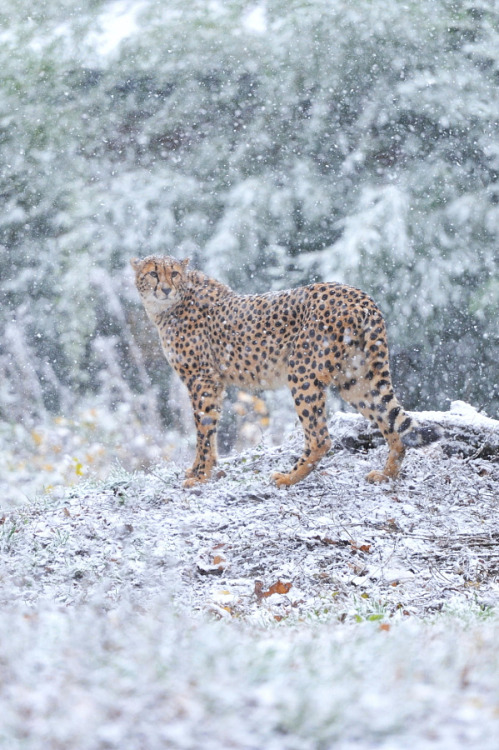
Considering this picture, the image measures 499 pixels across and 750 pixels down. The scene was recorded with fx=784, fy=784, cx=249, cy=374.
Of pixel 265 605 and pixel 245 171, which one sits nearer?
pixel 265 605

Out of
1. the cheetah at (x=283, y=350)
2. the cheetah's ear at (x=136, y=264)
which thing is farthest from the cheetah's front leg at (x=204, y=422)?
the cheetah's ear at (x=136, y=264)

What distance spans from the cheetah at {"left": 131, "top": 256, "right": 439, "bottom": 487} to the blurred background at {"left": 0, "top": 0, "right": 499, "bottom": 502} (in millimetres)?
2667

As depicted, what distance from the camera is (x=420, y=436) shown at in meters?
5.46

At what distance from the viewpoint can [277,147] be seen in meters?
9.46

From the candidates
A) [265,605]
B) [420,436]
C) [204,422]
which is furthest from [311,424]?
[265,605]

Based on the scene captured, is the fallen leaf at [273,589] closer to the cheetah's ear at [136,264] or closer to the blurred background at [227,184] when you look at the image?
the cheetah's ear at [136,264]

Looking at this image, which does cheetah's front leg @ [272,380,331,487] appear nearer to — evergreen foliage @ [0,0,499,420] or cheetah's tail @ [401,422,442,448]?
cheetah's tail @ [401,422,442,448]

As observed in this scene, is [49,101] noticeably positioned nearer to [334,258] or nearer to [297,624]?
[334,258]

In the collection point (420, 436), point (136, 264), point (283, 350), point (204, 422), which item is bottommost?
point (420, 436)

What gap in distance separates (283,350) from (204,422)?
0.88 metres

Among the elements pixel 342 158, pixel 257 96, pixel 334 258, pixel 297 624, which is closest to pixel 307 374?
pixel 297 624

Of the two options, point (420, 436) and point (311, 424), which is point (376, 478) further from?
point (311, 424)

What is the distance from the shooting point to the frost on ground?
142cm

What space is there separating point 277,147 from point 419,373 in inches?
126
